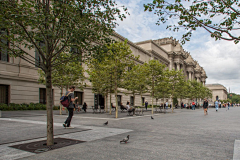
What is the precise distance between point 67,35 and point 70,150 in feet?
11.1

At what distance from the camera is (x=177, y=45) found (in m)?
85.8

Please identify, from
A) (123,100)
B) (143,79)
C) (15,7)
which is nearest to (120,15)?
(15,7)

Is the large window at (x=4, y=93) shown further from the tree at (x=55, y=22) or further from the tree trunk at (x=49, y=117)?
the tree trunk at (x=49, y=117)

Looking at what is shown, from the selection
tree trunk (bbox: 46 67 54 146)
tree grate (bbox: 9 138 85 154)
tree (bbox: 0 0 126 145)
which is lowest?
tree grate (bbox: 9 138 85 154)

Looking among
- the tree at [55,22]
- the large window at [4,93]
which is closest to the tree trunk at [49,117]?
the tree at [55,22]

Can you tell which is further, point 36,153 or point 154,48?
point 154,48

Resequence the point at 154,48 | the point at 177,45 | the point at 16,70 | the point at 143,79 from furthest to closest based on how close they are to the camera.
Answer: the point at 177,45
the point at 154,48
the point at 143,79
the point at 16,70

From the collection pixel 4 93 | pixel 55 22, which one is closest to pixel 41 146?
pixel 55 22

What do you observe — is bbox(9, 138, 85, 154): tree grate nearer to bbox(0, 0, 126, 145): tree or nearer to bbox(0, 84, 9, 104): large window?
bbox(0, 0, 126, 145): tree

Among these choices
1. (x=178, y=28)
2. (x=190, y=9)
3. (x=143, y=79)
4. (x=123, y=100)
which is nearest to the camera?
(x=190, y=9)

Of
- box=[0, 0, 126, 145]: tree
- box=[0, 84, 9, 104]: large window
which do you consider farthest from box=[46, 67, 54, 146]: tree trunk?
box=[0, 84, 9, 104]: large window

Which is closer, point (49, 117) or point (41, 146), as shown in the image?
point (41, 146)

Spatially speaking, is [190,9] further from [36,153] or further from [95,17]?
[36,153]

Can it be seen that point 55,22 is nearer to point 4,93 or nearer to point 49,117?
point 49,117
